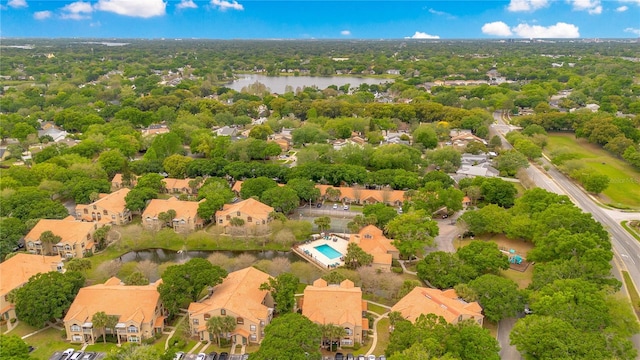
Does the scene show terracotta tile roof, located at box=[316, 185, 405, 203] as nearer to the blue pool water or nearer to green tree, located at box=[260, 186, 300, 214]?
green tree, located at box=[260, 186, 300, 214]

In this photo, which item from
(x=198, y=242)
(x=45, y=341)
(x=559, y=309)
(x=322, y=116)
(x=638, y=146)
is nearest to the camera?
(x=559, y=309)

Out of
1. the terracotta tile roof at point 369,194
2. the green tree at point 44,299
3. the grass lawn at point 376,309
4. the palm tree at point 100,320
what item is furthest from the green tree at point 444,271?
the green tree at point 44,299

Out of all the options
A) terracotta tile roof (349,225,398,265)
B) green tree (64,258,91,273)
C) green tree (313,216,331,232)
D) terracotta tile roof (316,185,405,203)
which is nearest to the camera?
green tree (64,258,91,273)

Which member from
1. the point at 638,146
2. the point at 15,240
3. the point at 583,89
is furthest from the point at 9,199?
the point at 583,89

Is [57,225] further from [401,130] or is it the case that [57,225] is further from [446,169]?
[401,130]

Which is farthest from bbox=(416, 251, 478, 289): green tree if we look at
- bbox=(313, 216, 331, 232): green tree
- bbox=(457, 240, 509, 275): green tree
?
bbox=(313, 216, 331, 232): green tree

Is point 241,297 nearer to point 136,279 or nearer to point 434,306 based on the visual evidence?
point 136,279

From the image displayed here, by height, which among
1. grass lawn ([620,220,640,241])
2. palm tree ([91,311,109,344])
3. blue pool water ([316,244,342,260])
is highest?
palm tree ([91,311,109,344])
